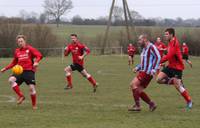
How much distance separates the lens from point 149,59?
12.6 metres

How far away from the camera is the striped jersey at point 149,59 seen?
12.5 metres

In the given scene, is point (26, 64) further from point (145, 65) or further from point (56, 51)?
point (56, 51)

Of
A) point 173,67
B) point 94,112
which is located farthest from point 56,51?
point 94,112

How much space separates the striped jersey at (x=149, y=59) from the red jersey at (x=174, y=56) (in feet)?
1.35

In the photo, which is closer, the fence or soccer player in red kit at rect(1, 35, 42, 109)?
soccer player in red kit at rect(1, 35, 42, 109)

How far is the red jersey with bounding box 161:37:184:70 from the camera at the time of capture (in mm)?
12883

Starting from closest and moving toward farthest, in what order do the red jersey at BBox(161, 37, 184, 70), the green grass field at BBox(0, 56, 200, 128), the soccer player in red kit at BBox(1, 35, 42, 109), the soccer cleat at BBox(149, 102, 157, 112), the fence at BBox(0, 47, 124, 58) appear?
the green grass field at BBox(0, 56, 200, 128) < the soccer cleat at BBox(149, 102, 157, 112) < the red jersey at BBox(161, 37, 184, 70) < the soccer player in red kit at BBox(1, 35, 42, 109) < the fence at BBox(0, 47, 124, 58)

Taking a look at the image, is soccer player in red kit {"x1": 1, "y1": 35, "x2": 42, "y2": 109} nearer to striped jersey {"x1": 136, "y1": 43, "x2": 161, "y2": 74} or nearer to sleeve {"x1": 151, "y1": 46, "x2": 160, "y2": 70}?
striped jersey {"x1": 136, "y1": 43, "x2": 161, "y2": 74}

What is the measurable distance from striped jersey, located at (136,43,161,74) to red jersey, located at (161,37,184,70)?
412 millimetres

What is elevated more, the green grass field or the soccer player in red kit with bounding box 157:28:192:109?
the soccer player in red kit with bounding box 157:28:192:109

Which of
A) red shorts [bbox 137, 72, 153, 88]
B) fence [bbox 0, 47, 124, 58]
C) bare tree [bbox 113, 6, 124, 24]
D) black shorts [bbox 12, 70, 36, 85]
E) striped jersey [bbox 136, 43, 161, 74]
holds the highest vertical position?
striped jersey [bbox 136, 43, 161, 74]

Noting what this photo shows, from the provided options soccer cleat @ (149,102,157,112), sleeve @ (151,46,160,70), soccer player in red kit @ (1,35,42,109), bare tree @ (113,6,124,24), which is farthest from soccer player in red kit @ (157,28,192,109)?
bare tree @ (113,6,124,24)

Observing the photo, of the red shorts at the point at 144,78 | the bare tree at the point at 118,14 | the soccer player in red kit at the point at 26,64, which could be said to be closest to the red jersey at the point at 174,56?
the red shorts at the point at 144,78

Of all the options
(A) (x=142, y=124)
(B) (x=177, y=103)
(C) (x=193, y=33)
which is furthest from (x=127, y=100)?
(C) (x=193, y=33)
